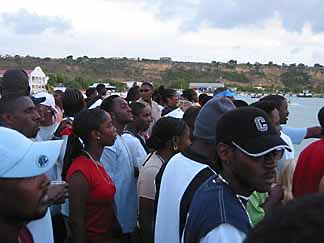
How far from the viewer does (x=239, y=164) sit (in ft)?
7.59

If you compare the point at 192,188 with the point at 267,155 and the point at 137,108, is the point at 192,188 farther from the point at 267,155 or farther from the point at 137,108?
the point at 137,108

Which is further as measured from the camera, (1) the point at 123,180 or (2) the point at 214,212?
(1) the point at 123,180

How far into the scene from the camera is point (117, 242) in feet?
13.4

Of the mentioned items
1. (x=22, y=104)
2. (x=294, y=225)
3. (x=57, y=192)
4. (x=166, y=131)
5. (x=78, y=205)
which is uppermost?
(x=294, y=225)

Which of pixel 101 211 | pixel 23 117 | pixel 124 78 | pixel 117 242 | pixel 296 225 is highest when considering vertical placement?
pixel 296 225

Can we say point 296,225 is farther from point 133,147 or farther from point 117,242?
point 133,147

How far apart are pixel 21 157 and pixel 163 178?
112 centimetres

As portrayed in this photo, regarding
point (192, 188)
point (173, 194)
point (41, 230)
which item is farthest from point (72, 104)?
point (41, 230)

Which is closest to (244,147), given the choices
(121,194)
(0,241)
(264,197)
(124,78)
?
(264,197)

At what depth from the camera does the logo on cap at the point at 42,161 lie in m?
2.22

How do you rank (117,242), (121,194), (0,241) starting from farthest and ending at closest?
(121,194), (117,242), (0,241)

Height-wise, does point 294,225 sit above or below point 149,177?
above

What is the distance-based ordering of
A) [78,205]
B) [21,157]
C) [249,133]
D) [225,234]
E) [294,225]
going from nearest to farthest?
[294,225] → [225,234] → [21,157] → [249,133] → [78,205]

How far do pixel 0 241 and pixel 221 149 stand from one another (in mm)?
942
